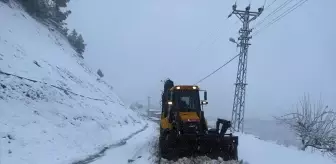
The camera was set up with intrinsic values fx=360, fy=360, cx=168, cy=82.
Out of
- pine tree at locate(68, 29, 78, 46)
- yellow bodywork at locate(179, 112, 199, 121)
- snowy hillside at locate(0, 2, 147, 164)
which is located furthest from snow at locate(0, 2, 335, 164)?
pine tree at locate(68, 29, 78, 46)

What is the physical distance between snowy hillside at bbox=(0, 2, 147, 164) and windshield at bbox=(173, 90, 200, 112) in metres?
5.62

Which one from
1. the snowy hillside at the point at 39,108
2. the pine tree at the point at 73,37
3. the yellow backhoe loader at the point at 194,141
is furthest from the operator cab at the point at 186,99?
the pine tree at the point at 73,37

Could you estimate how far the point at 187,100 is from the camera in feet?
60.7

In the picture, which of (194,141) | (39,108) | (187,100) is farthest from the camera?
(39,108)

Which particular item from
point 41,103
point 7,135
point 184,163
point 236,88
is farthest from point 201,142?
point 236,88

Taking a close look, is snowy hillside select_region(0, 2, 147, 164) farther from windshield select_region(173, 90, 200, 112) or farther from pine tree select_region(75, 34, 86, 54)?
pine tree select_region(75, 34, 86, 54)

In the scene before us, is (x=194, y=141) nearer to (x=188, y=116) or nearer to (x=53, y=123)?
(x=188, y=116)

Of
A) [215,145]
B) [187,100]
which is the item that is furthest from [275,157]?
[187,100]

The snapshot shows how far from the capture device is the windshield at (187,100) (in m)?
18.3

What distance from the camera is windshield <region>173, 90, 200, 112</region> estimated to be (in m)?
18.3

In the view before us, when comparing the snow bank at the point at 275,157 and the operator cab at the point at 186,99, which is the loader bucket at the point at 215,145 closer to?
the snow bank at the point at 275,157

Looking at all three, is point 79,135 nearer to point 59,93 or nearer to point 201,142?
point 59,93

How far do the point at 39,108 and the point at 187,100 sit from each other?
895 cm

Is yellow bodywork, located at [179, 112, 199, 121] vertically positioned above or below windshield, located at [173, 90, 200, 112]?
below
